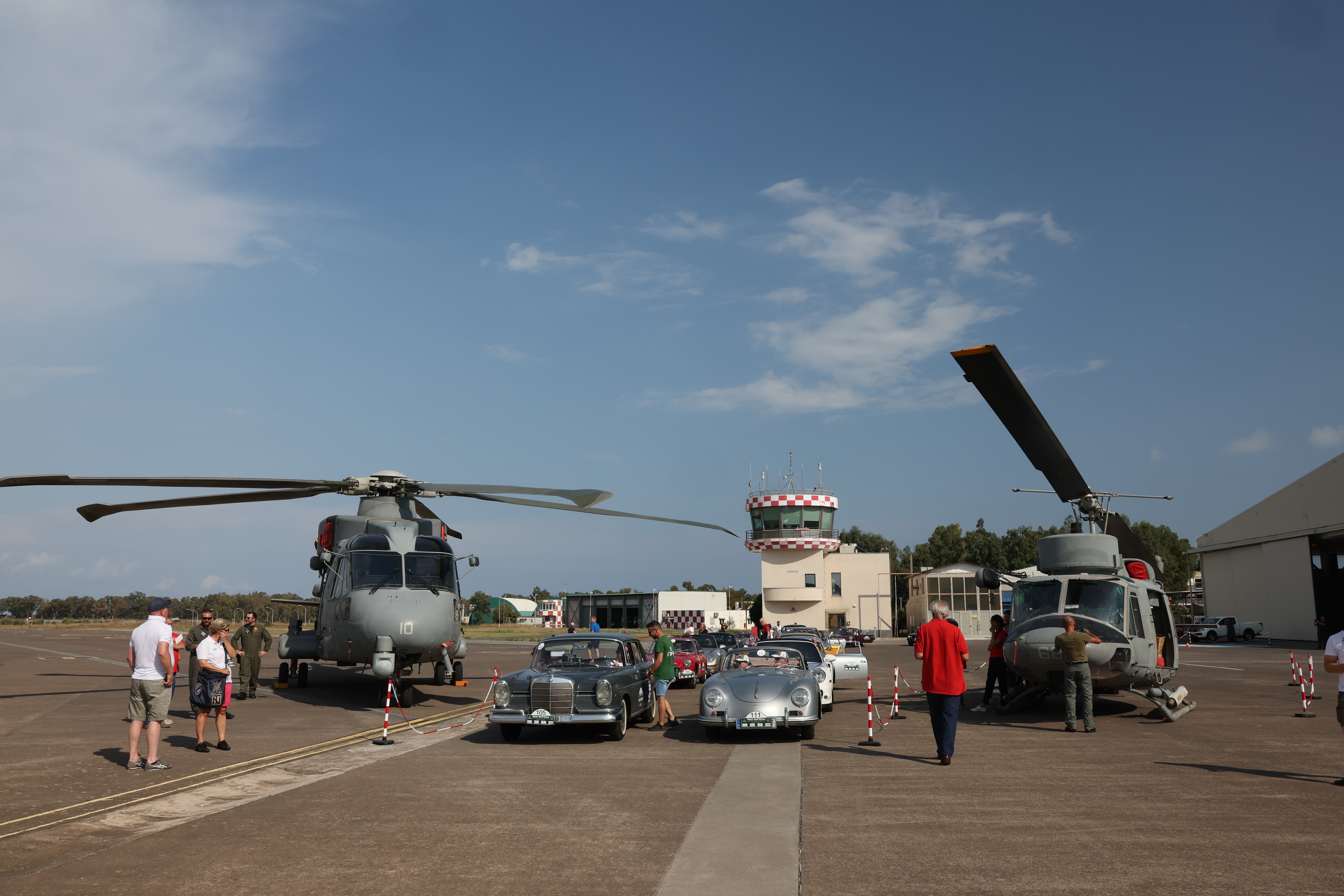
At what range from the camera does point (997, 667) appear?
17547mm

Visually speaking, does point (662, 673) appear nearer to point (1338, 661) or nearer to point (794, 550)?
point (1338, 661)

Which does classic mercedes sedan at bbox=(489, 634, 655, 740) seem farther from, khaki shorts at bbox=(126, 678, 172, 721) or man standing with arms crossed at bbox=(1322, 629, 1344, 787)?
man standing with arms crossed at bbox=(1322, 629, 1344, 787)

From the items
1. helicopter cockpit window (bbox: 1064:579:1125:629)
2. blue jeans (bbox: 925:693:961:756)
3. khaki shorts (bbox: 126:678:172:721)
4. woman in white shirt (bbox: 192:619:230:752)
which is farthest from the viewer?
helicopter cockpit window (bbox: 1064:579:1125:629)

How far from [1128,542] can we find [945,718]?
435 inches

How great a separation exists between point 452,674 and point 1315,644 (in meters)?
48.5

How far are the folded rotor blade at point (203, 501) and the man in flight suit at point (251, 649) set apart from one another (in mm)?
2305

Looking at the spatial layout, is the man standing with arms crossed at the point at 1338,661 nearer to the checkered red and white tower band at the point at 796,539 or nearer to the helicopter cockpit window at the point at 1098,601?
the helicopter cockpit window at the point at 1098,601

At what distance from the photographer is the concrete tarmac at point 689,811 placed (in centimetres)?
622

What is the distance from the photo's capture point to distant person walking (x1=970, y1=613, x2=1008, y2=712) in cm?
1698

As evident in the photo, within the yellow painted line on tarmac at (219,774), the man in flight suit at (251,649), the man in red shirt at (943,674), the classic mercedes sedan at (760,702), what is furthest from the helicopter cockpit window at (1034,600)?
the man in flight suit at (251,649)

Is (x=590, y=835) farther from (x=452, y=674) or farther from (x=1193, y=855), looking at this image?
(x=452, y=674)

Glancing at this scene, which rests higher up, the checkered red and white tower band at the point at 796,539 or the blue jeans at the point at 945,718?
the checkered red and white tower band at the point at 796,539

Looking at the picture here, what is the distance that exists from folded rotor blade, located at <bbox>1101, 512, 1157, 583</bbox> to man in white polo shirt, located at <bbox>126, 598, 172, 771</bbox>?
1605 cm

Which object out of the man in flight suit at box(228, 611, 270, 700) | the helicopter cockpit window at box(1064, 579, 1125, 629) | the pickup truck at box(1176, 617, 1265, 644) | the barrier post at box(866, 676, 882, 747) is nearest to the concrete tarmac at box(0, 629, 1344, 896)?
the barrier post at box(866, 676, 882, 747)
